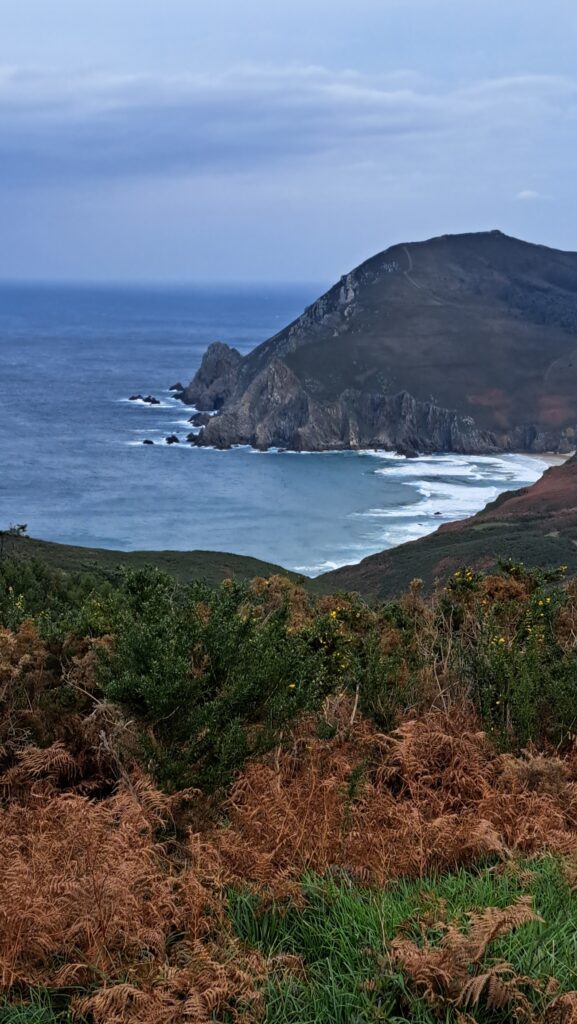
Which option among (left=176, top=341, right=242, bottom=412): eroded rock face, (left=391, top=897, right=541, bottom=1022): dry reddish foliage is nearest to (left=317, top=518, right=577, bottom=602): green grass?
(left=391, top=897, right=541, bottom=1022): dry reddish foliage

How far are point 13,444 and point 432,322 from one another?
221 ft

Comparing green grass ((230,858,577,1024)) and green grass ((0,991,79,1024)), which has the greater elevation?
green grass ((230,858,577,1024))

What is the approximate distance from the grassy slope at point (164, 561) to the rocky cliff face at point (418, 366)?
58.8 m

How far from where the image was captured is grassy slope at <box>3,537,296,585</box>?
4400 cm

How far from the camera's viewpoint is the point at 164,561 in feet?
172

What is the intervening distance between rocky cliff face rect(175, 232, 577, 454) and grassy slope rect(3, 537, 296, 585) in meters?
58.8

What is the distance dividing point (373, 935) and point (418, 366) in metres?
131

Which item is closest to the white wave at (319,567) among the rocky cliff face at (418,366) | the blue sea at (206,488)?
the blue sea at (206,488)

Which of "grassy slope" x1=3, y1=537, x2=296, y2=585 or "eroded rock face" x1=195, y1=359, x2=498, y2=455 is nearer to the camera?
"grassy slope" x1=3, y1=537, x2=296, y2=585

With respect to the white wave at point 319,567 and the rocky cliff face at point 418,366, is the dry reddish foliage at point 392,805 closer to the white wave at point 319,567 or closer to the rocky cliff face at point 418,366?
the white wave at point 319,567

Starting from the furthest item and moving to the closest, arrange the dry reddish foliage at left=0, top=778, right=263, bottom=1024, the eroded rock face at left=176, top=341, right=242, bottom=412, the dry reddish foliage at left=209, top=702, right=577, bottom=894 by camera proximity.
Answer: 1. the eroded rock face at left=176, top=341, right=242, bottom=412
2. the dry reddish foliage at left=209, top=702, right=577, bottom=894
3. the dry reddish foliage at left=0, top=778, right=263, bottom=1024

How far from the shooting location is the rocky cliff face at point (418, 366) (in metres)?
117

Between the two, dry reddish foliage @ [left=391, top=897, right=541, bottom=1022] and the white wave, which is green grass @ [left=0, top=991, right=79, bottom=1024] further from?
the white wave

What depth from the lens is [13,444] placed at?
108312mm
